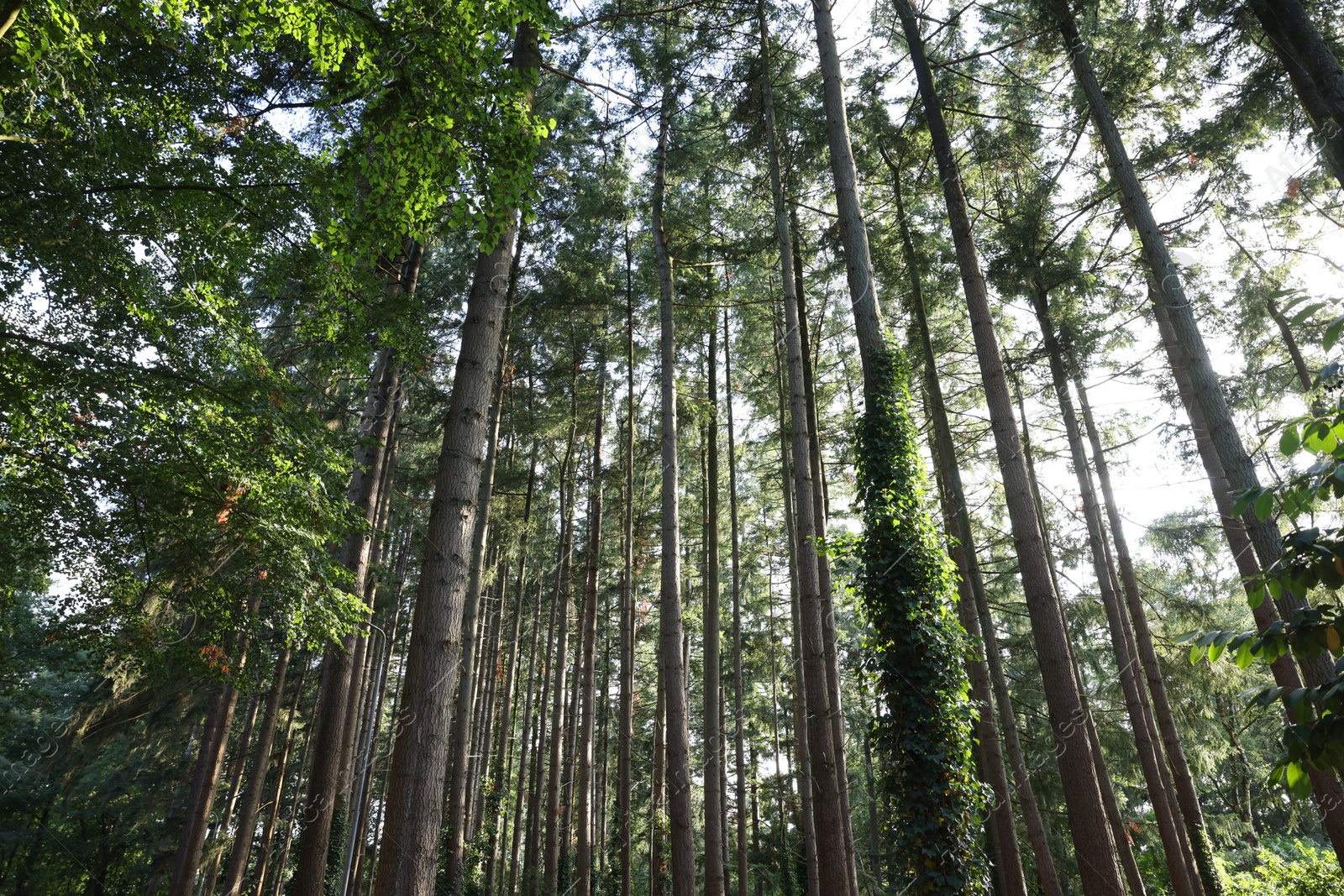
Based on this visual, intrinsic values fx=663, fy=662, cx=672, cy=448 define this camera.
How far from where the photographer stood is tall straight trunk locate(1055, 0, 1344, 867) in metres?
5.91

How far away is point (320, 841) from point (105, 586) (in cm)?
355

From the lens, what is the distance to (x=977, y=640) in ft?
26.6

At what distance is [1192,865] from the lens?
10.4 metres

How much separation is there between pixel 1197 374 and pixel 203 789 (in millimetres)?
16503

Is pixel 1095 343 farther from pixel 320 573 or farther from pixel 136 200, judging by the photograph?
pixel 136 200

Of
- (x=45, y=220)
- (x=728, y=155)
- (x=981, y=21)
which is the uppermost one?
(x=981, y=21)

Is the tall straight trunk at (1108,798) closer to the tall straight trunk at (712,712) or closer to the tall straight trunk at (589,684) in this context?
the tall straight trunk at (712,712)

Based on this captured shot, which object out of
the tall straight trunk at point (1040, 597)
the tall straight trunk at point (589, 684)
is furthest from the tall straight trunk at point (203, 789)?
the tall straight trunk at point (1040, 597)

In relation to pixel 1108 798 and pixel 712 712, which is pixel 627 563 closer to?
pixel 712 712

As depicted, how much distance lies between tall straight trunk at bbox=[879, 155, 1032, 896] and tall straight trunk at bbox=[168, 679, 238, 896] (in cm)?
1242

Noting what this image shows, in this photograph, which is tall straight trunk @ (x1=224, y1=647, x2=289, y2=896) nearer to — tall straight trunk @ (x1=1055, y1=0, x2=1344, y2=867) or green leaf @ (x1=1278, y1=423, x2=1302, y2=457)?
green leaf @ (x1=1278, y1=423, x2=1302, y2=457)

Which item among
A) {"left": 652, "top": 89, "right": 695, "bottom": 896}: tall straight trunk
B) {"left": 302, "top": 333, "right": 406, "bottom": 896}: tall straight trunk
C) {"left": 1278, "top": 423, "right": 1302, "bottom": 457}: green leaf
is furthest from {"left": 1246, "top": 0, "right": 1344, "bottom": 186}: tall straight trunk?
{"left": 302, "top": 333, "right": 406, "bottom": 896}: tall straight trunk

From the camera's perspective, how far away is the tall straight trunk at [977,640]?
898cm

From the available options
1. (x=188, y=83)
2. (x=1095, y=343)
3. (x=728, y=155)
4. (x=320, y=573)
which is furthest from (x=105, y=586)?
(x=1095, y=343)
